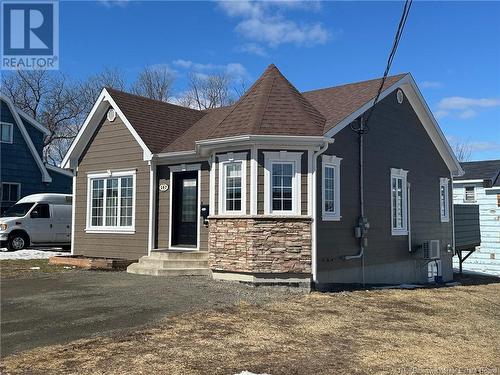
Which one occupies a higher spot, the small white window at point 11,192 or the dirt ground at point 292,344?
the small white window at point 11,192

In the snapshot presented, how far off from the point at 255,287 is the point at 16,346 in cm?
581

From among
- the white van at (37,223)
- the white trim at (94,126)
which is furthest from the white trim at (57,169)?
the white trim at (94,126)

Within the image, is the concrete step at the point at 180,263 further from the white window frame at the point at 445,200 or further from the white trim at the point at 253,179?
the white window frame at the point at 445,200

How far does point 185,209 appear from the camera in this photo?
1442cm

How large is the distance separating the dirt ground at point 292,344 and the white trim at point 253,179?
7.91ft

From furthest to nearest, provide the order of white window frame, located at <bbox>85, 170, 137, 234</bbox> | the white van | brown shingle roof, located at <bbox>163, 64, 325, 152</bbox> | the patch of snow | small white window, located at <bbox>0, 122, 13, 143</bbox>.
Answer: small white window, located at <bbox>0, 122, 13, 143</bbox>, the white van, the patch of snow, white window frame, located at <bbox>85, 170, 137, 234</bbox>, brown shingle roof, located at <bbox>163, 64, 325, 152</bbox>

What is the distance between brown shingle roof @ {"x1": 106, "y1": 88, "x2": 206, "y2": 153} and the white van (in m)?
5.97

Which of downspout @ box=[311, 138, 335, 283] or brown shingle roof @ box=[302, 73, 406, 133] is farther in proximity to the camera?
brown shingle roof @ box=[302, 73, 406, 133]

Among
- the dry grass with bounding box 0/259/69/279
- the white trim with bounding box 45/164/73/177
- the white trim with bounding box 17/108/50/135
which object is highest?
the white trim with bounding box 17/108/50/135

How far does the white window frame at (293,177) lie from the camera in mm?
11442

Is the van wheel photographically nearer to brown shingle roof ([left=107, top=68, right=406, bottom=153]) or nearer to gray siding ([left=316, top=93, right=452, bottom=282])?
brown shingle roof ([left=107, top=68, right=406, bottom=153])

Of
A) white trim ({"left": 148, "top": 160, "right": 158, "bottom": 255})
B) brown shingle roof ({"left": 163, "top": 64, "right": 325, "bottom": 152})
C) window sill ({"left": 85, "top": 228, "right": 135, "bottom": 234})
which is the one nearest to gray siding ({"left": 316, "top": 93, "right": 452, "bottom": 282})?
brown shingle roof ({"left": 163, "top": 64, "right": 325, "bottom": 152})

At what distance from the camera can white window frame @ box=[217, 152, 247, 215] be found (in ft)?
38.1

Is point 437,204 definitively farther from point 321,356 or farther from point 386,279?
point 321,356
